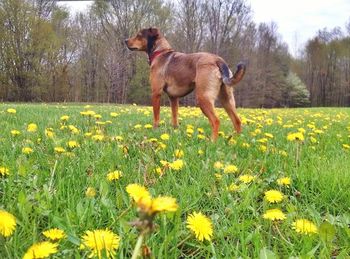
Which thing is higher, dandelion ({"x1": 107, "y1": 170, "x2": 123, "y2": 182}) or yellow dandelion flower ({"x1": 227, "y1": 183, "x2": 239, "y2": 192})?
dandelion ({"x1": 107, "y1": 170, "x2": 123, "y2": 182})

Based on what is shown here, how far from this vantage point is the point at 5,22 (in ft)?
103

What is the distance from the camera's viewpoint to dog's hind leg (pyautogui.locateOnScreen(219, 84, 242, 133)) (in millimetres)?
4641

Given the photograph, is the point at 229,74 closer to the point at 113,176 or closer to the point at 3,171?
the point at 113,176

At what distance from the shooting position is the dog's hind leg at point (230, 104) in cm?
464

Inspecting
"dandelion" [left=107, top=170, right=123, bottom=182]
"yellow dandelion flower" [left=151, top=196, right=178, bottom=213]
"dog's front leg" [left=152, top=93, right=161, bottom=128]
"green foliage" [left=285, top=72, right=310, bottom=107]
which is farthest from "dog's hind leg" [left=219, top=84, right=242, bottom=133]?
"green foliage" [left=285, top=72, right=310, bottom=107]

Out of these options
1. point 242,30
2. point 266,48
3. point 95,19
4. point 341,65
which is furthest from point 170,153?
point 341,65

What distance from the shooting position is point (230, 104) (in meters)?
4.70

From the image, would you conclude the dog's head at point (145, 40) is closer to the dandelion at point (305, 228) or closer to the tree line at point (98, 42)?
the dandelion at point (305, 228)

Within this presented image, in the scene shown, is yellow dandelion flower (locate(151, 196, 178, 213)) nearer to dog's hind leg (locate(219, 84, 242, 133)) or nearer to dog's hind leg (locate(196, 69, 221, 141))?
dog's hind leg (locate(196, 69, 221, 141))

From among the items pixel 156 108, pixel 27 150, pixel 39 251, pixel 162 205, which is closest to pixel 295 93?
pixel 156 108

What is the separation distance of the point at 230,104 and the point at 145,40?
2.10 m

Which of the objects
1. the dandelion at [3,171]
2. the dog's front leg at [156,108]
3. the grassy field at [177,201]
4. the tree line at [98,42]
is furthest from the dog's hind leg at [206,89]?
the tree line at [98,42]

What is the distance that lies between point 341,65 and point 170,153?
188 feet

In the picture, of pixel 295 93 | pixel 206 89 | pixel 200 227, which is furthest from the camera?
pixel 295 93
